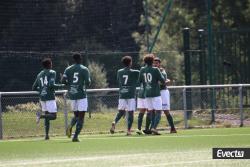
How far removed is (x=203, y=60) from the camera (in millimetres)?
29609

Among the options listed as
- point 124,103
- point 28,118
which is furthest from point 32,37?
point 124,103

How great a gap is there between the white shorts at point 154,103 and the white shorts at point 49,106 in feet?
7.77

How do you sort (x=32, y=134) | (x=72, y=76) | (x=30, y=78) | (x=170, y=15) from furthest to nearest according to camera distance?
(x=170, y=15) < (x=30, y=78) < (x=32, y=134) < (x=72, y=76)

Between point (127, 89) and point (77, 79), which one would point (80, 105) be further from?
point (127, 89)

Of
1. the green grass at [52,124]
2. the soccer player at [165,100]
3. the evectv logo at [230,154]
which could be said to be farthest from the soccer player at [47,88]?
the evectv logo at [230,154]

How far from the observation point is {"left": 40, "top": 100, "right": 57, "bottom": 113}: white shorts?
21.8 m

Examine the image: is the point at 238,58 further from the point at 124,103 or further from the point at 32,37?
the point at 32,37

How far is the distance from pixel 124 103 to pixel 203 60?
7.89m

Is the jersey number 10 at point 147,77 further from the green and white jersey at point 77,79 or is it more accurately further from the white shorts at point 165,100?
the green and white jersey at point 77,79

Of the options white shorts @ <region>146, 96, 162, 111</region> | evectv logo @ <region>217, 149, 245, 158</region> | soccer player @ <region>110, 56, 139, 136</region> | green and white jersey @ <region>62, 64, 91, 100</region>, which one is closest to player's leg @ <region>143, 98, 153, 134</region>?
white shorts @ <region>146, 96, 162, 111</region>

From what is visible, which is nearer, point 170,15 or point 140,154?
point 140,154

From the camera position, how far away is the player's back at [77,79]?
20.2 meters

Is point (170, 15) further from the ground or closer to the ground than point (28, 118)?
further from the ground

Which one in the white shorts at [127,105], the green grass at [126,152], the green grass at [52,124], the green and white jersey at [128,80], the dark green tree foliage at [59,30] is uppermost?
the dark green tree foliage at [59,30]
